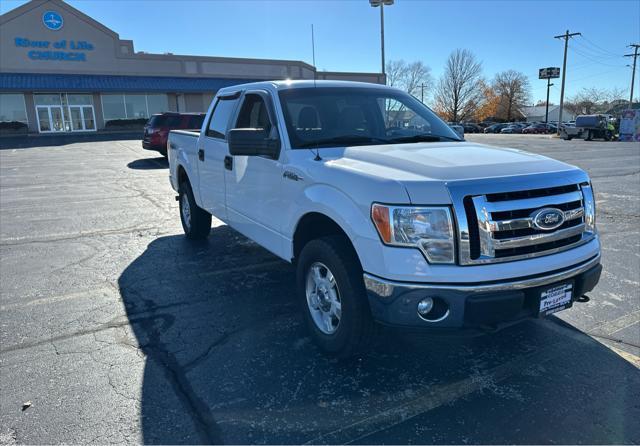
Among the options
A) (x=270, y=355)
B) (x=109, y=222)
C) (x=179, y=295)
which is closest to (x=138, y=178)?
(x=109, y=222)

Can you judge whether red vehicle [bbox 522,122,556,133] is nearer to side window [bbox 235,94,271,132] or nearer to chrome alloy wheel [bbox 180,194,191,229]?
chrome alloy wheel [bbox 180,194,191,229]

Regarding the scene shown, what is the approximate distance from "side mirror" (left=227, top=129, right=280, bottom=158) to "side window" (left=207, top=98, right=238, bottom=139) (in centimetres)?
137

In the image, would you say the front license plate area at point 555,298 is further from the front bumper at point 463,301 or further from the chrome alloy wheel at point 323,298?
the chrome alloy wheel at point 323,298

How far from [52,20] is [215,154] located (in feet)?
129

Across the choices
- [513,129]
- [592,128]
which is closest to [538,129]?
[513,129]

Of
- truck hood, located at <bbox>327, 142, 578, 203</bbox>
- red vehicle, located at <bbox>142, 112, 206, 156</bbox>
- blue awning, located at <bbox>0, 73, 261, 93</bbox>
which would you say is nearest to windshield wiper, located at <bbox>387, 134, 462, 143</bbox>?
truck hood, located at <bbox>327, 142, 578, 203</bbox>

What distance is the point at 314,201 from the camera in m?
3.28

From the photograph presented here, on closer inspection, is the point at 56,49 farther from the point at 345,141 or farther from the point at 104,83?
the point at 345,141

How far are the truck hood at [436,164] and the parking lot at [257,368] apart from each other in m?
1.04

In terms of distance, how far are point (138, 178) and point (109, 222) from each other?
594 cm

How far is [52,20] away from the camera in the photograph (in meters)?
35.9

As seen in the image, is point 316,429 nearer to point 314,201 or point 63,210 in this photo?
point 314,201

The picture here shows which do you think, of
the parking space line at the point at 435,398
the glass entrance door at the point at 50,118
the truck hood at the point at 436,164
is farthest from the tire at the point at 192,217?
the glass entrance door at the point at 50,118

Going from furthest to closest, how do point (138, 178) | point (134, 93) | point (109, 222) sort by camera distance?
point (134, 93), point (138, 178), point (109, 222)
